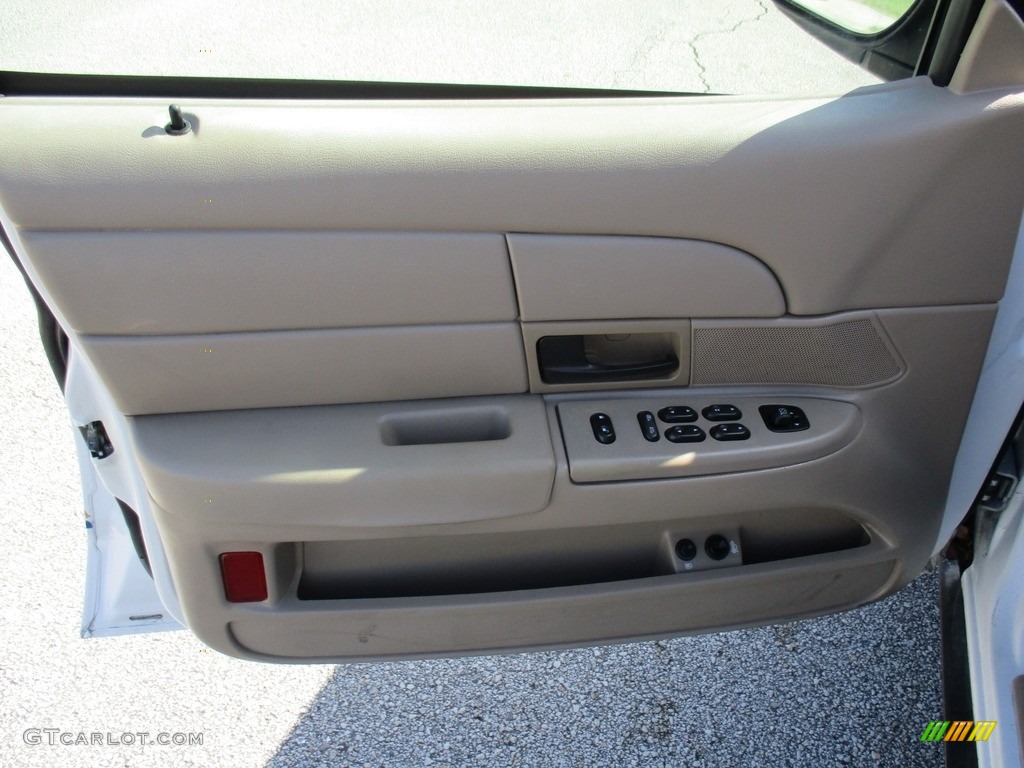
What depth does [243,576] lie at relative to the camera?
1.31 meters

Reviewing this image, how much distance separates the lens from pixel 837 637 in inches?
69.2

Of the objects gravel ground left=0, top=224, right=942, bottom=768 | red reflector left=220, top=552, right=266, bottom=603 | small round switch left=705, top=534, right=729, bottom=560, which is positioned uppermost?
red reflector left=220, top=552, right=266, bottom=603

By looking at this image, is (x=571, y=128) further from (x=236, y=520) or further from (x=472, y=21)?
(x=236, y=520)

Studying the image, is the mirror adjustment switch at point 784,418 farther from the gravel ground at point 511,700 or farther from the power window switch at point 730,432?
the gravel ground at point 511,700

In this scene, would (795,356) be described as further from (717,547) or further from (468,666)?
(468,666)

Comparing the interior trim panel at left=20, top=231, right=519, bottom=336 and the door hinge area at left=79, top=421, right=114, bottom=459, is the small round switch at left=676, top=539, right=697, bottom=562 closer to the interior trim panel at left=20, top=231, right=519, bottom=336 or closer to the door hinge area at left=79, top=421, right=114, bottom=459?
the interior trim panel at left=20, top=231, right=519, bottom=336

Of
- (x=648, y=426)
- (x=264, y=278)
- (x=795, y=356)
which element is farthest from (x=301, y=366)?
(x=795, y=356)

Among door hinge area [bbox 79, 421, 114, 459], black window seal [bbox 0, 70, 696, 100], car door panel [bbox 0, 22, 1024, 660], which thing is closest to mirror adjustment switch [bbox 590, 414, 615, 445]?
car door panel [bbox 0, 22, 1024, 660]

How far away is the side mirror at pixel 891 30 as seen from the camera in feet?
3.77

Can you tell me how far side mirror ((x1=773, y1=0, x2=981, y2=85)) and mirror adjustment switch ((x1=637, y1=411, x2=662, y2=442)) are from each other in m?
0.59

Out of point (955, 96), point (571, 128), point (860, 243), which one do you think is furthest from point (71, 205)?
point (955, 96)

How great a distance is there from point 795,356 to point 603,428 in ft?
1.01

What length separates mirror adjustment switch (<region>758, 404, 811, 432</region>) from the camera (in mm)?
1319

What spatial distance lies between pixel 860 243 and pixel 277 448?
0.87 meters
